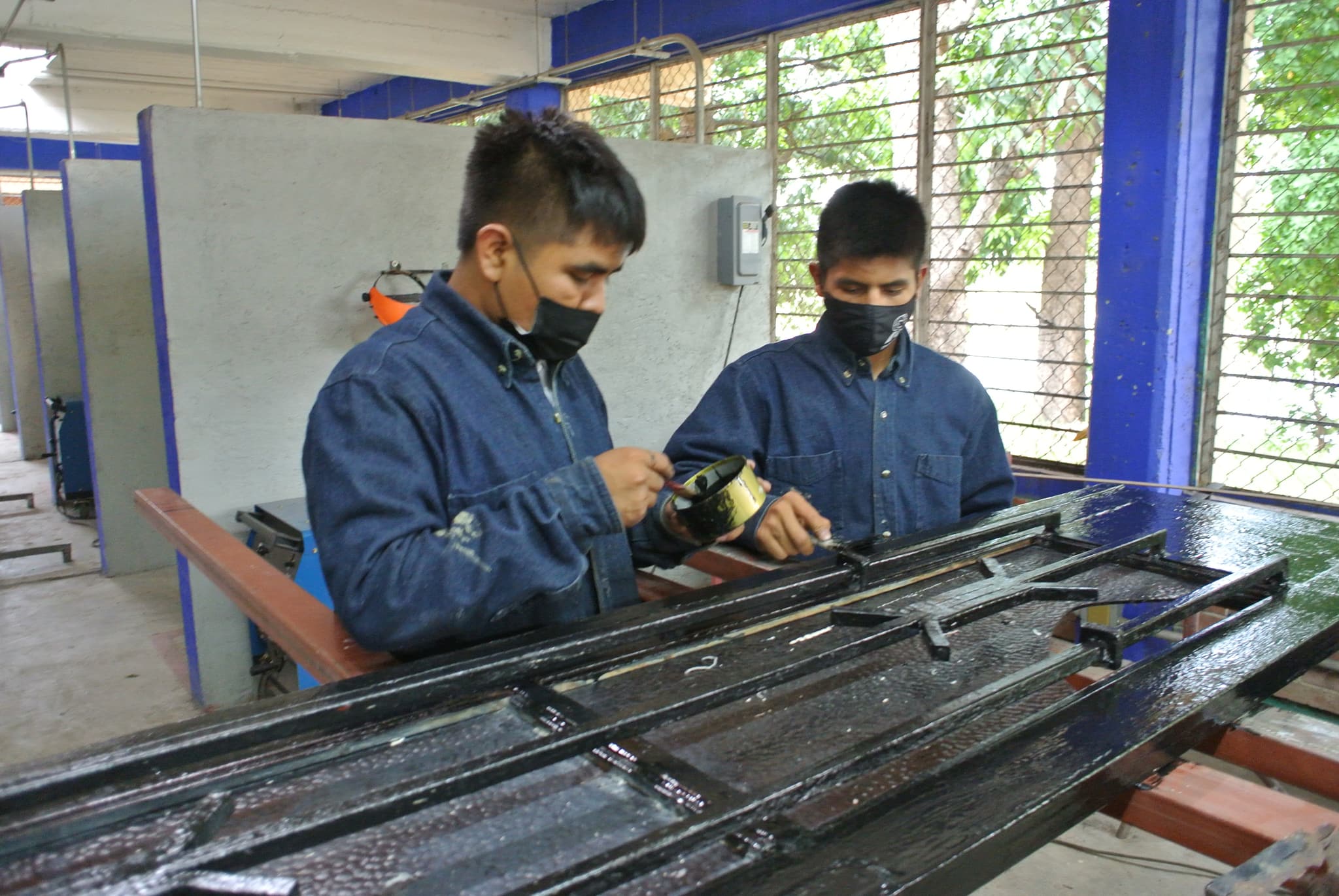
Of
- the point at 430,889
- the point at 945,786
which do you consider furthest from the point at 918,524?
the point at 430,889

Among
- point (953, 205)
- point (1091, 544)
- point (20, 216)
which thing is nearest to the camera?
point (1091, 544)

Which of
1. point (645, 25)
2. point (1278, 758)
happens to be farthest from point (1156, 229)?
point (645, 25)

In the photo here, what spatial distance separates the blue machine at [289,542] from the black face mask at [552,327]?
64.9 inches

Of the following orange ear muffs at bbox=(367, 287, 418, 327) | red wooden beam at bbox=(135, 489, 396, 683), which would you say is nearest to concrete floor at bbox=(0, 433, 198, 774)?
red wooden beam at bbox=(135, 489, 396, 683)

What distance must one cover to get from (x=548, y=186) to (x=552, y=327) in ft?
0.58

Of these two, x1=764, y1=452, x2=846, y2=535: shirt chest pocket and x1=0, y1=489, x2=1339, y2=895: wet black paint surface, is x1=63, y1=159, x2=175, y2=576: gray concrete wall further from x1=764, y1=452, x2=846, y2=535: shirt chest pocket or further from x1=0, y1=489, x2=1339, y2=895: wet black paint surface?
x1=0, y1=489, x2=1339, y2=895: wet black paint surface

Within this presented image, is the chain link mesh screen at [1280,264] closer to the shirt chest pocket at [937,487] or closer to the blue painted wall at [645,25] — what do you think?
the blue painted wall at [645,25]

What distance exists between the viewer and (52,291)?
5.65 meters

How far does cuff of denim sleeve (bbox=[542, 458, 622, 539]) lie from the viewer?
1.03 m

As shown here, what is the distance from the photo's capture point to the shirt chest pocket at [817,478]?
5.82ft

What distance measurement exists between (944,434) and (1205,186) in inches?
76.2

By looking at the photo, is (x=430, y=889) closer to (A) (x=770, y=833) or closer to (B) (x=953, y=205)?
(A) (x=770, y=833)

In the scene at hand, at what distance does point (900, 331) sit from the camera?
180cm

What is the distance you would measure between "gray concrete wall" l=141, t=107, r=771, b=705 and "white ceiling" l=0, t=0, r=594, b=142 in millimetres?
2730
